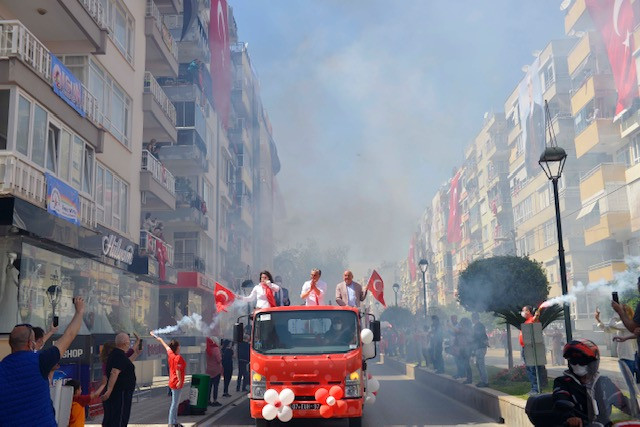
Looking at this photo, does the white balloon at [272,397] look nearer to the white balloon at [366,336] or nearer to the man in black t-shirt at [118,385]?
the white balloon at [366,336]

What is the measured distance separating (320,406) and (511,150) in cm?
6646

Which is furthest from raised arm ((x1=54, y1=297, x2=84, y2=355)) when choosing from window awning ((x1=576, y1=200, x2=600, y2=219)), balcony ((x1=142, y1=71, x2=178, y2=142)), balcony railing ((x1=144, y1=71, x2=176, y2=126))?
window awning ((x1=576, y1=200, x2=600, y2=219))

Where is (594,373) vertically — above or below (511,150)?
below

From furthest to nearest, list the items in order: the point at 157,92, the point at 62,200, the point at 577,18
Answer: the point at 577,18 → the point at 157,92 → the point at 62,200

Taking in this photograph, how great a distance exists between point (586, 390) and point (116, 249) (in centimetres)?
2034

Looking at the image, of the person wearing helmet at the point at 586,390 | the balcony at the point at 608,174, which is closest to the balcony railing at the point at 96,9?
the person wearing helmet at the point at 586,390

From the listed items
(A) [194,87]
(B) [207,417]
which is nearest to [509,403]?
(B) [207,417]

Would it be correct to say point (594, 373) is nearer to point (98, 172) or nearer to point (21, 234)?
Answer: point (21, 234)

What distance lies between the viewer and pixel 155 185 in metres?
28.3

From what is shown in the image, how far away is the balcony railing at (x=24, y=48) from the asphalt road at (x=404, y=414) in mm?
9443

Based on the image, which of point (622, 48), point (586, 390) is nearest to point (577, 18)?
point (622, 48)

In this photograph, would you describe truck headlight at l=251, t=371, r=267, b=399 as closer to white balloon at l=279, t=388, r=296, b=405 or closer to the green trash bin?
white balloon at l=279, t=388, r=296, b=405

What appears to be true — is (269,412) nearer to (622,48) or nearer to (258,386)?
(258,386)

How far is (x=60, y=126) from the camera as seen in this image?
18094 mm
